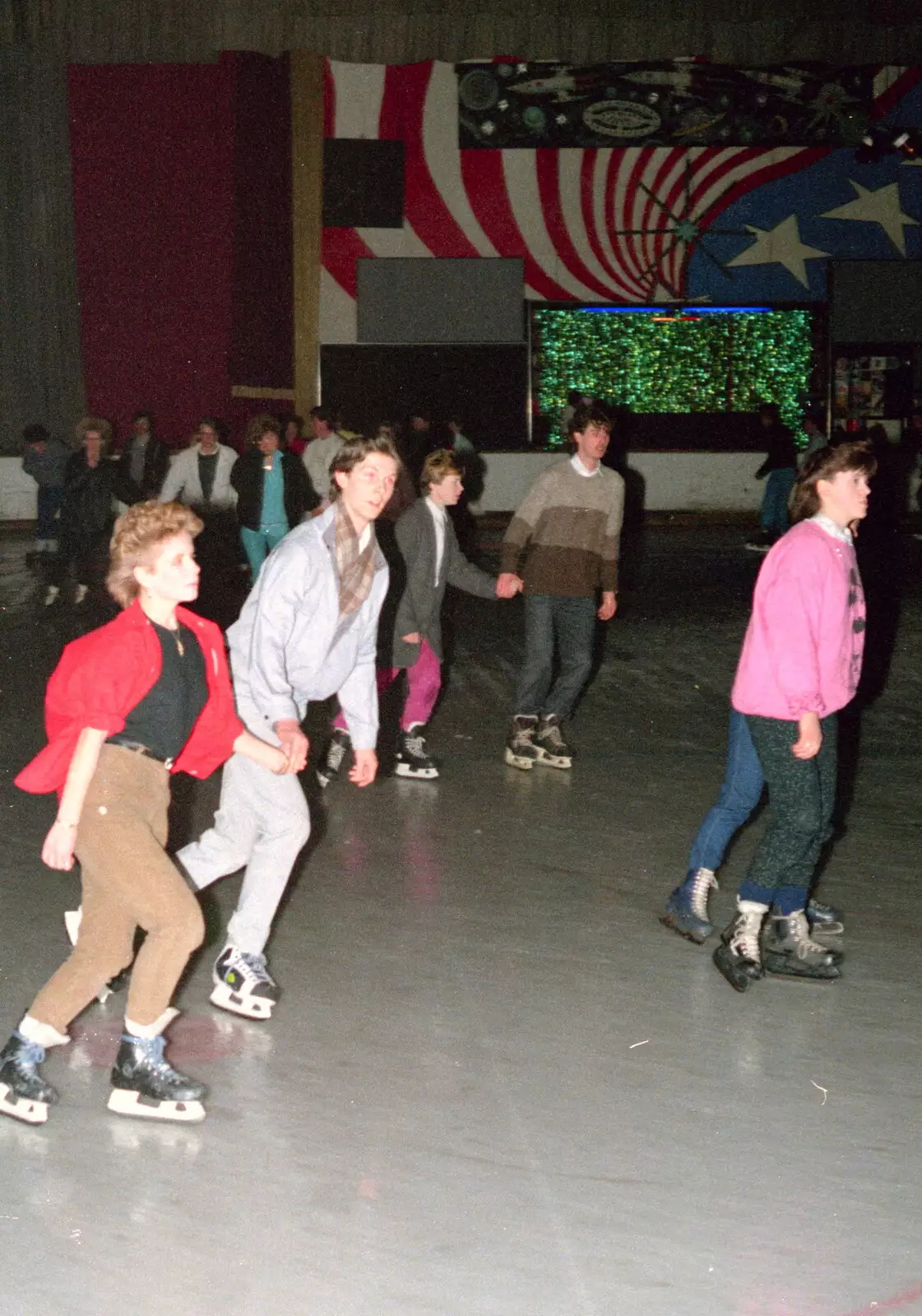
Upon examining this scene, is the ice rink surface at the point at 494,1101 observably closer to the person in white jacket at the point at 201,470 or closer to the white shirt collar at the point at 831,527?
the white shirt collar at the point at 831,527

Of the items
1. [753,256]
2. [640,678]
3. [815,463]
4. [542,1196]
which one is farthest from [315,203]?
[542,1196]

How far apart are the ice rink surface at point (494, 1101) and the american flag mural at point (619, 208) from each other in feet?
59.0

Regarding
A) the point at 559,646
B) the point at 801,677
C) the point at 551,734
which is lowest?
the point at 551,734

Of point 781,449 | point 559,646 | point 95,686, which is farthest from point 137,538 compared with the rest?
point 781,449

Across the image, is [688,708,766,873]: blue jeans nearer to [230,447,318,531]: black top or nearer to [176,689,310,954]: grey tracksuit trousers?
[176,689,310,954]: grey tracksuit trousers

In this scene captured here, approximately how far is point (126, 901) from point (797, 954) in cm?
245

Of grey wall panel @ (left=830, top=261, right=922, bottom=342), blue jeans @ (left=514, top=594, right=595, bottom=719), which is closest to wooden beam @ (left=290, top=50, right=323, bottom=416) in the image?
grey wall panel @ (left=830, top=261, right=922, bottom=342)

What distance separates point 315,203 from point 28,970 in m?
20.7

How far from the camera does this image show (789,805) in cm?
534

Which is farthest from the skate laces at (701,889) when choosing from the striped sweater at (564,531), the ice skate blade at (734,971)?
the striped sweater at (564,531)

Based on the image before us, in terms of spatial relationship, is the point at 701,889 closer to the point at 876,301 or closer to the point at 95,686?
the point at 95,686

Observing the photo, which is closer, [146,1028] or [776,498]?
[146,1028]

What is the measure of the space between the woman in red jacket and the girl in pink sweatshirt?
183 centimetres

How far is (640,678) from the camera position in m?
11.5
